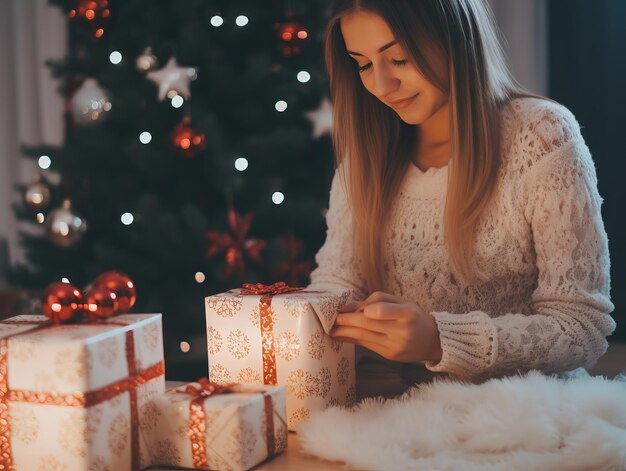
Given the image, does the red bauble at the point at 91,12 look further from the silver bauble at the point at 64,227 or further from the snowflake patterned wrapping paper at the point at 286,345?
the snowflake patterned wrapping paper at the point at 286,345

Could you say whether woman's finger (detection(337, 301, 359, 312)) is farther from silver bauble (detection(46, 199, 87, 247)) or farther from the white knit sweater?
silver bauble (detection(46, 199, 87, 247))

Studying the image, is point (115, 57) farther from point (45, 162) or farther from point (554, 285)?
point (554, 285)

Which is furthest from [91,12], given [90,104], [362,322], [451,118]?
[362,322]

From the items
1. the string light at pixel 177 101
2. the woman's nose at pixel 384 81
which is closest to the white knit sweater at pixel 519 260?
the woman's nose at pixel 384 81

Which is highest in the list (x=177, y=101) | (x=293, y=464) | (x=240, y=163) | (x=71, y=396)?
(x=177, y=101)

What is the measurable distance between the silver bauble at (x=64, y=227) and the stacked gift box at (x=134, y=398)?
5.49 feet

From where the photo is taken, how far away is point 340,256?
162 centimetres

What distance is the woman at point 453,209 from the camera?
3.89 ft

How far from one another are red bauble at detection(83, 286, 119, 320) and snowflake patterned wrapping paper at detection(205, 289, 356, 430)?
0.65ft

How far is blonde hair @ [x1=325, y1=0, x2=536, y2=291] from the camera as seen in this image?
4.41 feet

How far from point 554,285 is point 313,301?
Answer: 0.44 m

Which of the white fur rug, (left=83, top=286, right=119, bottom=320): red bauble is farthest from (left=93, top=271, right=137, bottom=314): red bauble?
the white fur rug

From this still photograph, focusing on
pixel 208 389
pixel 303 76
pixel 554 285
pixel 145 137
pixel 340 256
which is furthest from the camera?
pixel 303 76

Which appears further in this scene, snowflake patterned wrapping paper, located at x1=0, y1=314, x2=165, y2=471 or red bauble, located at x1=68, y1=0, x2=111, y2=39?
red bauble, located at x1=68, y1=0, x2=111, y2=39
